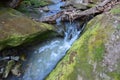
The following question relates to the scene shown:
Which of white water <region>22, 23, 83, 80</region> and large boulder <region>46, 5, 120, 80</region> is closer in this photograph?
large boulder <region>46, 5, 120, 80</region>

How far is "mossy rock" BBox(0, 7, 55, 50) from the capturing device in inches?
231

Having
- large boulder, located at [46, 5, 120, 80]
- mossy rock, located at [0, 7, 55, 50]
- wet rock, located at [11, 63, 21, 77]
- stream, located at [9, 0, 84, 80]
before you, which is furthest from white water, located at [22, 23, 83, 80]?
large boulder, located at [46, 5, 120, 80]

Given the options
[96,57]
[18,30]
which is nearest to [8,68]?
[18,30]

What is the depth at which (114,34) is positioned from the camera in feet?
15.6

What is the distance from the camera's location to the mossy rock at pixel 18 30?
586 cm

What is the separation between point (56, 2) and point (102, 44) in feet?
24.8

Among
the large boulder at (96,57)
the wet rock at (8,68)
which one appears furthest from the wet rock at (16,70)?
the large boulder at (96,57)

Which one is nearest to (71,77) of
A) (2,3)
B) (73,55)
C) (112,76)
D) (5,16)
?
(73,55)

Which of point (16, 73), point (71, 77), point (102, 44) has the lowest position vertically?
point (16, 73)

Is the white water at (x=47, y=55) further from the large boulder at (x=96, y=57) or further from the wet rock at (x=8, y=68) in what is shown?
the large boulder at (x=96, y=57)

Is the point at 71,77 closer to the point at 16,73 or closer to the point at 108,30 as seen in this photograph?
the point at 108,30

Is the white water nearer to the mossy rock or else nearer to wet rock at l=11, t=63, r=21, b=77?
wet rock at l=11, t=63, r=21, b=77

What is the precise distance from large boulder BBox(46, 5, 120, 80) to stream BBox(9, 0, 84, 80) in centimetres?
98

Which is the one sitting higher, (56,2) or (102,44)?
(102,44)
